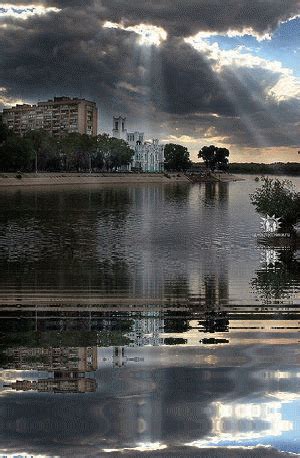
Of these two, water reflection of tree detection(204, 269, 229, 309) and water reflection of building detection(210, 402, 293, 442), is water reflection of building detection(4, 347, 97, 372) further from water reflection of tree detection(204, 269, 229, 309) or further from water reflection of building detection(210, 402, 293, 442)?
water reflection of tree detection(204, 269, 229, 309)

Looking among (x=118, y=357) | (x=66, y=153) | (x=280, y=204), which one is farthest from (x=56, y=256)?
(x=66, y=153)

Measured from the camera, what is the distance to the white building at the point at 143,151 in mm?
177625

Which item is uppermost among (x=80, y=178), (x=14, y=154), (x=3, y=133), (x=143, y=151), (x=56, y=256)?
(x=143, y=151)

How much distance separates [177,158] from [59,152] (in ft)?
199

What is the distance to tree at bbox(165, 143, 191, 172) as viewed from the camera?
582 ft

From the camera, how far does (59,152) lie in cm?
12006

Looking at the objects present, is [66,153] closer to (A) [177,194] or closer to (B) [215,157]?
(A) [177,194]

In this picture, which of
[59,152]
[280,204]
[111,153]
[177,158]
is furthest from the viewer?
[177,158]

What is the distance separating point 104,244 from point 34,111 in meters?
143

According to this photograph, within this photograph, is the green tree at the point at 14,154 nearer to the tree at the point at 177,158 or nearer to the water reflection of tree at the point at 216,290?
the water reflection of tree at the point at 216,290

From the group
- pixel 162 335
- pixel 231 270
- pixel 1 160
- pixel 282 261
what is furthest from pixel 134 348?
pixel 1 160

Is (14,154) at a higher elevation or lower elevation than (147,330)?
higher

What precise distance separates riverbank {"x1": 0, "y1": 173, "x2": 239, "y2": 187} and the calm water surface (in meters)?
71.6

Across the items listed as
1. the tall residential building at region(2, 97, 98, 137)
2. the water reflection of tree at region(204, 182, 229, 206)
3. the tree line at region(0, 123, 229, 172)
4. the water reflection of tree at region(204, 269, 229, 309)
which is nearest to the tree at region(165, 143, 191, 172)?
the tree line at region(0, 123, 229, 172)
